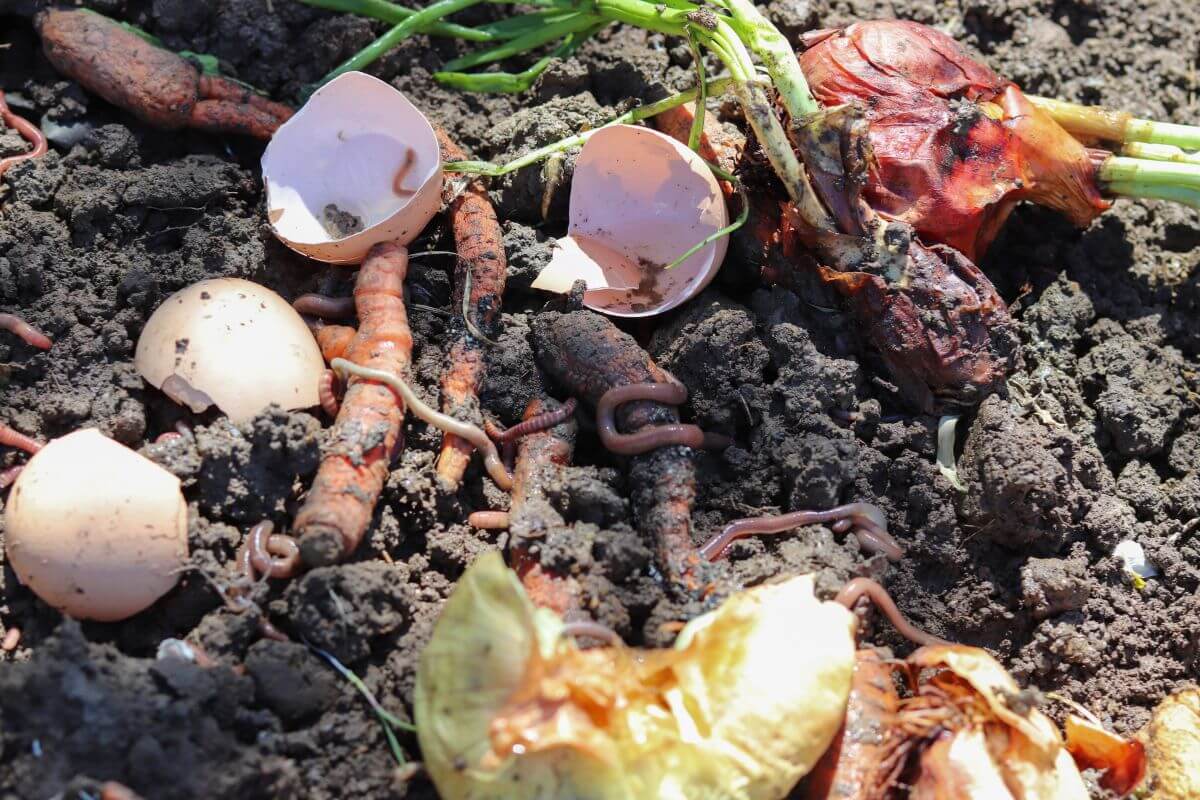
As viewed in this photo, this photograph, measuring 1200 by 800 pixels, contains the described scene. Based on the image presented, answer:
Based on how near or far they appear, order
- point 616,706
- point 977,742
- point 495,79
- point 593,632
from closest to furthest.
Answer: point 616,706 < point 977,742 < point 593,632 < point 495,79

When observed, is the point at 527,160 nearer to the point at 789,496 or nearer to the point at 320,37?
the point at 320,37

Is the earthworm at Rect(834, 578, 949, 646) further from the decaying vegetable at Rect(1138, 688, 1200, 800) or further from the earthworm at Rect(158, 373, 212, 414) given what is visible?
the earthworm at Rect(158, 373, 212, 414)

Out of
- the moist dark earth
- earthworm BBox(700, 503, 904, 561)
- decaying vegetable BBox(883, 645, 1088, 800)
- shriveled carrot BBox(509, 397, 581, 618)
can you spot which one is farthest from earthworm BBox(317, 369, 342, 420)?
decaying vegetable BBox(883, 645, 1088, 800)

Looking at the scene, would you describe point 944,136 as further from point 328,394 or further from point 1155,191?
point 328,394

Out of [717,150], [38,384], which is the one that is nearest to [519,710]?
[38,384]

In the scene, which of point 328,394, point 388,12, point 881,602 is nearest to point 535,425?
point 328,394

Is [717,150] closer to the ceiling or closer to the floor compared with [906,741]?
closer to the ceiling
